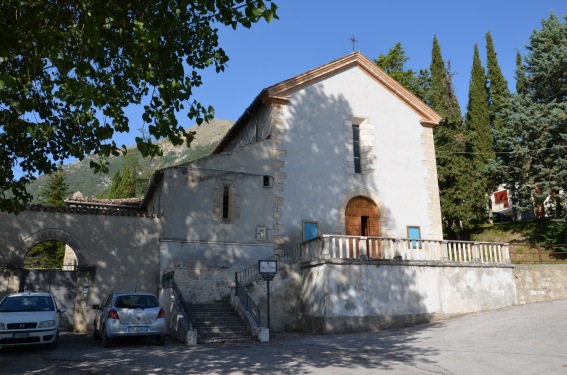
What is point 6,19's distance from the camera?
8875 mm

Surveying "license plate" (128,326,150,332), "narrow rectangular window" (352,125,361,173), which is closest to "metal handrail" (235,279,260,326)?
"license plate" (128,326,150,332)

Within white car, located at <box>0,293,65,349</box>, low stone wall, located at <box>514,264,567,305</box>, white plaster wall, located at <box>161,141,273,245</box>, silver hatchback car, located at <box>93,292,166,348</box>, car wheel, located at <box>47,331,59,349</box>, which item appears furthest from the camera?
low stone wall, located at <box>514,264,567,305</box>

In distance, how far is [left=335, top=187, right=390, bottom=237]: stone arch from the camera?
19.8 m

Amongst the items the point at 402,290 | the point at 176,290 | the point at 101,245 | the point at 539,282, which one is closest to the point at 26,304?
the point at 176,290

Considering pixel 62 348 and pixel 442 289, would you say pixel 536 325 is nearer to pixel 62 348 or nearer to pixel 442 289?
pixel 442 289

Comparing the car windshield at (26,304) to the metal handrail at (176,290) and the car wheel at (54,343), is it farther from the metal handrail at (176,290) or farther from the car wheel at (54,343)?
the metal handrail at (176,290)

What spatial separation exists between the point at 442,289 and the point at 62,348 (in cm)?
Result: 1272

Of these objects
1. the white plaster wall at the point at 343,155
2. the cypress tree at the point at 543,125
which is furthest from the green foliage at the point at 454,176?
the white plaster wall at the point at 343,155

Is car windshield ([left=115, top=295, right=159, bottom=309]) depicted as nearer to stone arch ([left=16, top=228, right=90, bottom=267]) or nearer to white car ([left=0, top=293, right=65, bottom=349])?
white car ([left=0, top=293, right=65, bottom=349])

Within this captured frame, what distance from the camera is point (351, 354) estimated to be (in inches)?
419

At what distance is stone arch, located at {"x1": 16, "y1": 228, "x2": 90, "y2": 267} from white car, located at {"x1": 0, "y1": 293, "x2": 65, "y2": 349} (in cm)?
383

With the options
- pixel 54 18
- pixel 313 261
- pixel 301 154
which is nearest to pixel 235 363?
pixel 313 261

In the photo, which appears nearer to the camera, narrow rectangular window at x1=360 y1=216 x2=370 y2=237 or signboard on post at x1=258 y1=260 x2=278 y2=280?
signboard on post at x1=258 y1=260 x2=278 y2=280

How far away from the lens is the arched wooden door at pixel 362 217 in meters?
20.2
